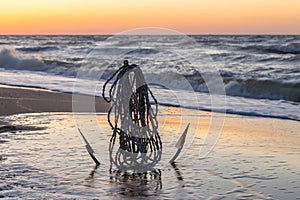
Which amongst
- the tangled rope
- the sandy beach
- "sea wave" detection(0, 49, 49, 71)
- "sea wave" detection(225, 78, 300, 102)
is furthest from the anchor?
"sea wave" detection(0, 49, 49, 71)

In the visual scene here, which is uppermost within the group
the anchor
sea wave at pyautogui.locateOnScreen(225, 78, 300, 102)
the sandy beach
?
the anchor

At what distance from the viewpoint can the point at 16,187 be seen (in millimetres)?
4848

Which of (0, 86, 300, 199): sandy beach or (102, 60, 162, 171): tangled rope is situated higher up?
(102, 60, 162, 171): tangled rope

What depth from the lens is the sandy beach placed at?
482 cm

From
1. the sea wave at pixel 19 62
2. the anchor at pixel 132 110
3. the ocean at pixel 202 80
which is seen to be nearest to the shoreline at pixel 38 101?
the ocean at pixel 202 80

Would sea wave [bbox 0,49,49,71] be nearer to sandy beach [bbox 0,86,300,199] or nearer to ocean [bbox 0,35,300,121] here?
ocean [bbox 0,35,300,121]

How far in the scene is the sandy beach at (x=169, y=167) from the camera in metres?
4.82

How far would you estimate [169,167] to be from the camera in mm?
5742

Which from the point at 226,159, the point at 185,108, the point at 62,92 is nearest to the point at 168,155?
the point at 226,159

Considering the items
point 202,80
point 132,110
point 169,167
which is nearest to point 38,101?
point 169,167

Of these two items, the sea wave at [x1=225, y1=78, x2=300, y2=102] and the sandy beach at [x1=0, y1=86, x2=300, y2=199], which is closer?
the sandy beach at [x1=0, y1=86, x2=300, y2=199]

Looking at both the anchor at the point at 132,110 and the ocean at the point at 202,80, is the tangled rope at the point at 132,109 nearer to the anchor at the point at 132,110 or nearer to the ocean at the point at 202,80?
the anchor at the point at 132,110

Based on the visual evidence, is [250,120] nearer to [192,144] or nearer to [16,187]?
[192,144]

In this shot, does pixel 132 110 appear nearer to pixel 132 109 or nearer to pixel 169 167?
pixel 132 109
